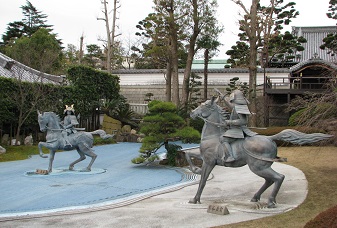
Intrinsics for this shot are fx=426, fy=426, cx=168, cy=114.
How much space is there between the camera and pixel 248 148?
7969mm

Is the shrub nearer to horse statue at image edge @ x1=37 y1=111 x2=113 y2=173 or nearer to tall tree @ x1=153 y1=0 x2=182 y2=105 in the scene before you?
horse statue at image edge @ x1=37 y1=111 x2=113 y2=173

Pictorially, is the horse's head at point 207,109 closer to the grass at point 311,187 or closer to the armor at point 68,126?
the grass at point 311,187

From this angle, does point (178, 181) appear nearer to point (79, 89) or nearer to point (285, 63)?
point (79, 89)

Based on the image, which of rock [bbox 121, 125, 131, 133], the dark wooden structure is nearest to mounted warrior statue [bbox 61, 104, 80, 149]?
rock [bbox 121, 125, 131, 133]

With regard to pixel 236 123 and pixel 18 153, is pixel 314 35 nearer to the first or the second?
pixel 18 153

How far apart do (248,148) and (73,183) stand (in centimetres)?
581

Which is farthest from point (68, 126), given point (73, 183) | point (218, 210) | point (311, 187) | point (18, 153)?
point (311, 187)

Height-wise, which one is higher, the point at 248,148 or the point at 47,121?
the point at 47,121

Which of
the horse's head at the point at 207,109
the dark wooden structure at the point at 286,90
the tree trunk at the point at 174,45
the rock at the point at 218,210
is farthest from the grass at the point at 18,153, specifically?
the dark wooden structure at the point at 286,90

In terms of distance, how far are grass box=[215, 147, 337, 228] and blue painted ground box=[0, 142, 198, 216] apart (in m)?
3.82

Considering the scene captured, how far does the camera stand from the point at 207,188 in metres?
10.7

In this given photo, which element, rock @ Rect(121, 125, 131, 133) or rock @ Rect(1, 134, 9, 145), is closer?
rock @ Rect(1, 134, 9, 145)

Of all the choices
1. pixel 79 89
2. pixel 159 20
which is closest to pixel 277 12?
pixel 159 20

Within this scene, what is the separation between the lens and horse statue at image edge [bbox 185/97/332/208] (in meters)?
7.76
